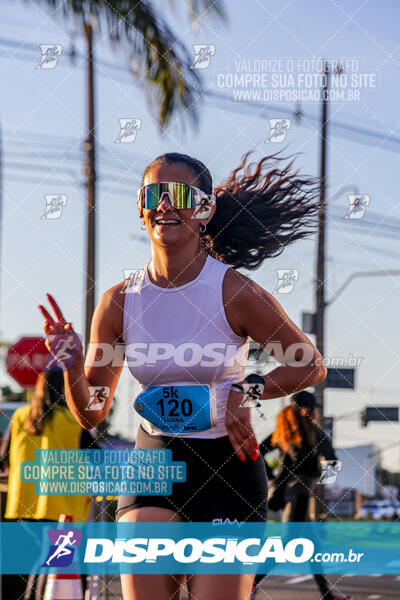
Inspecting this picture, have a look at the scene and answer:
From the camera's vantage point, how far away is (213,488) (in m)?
3.30

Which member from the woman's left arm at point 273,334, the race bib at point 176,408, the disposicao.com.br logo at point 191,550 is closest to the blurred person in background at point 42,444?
the disposicao.com.br logo at point 191,550

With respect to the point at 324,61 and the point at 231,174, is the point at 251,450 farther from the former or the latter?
the point at 324,61

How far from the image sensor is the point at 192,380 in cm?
343

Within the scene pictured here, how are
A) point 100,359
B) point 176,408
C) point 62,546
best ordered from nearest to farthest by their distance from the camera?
point 176,408, point 100,359, point 62,546

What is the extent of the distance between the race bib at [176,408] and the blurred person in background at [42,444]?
5.32 feet

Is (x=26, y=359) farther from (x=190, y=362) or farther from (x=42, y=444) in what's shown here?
(x=190, y=362)

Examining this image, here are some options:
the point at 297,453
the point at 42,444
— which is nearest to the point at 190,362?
the point at 42,444

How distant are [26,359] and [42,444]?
1354 mm

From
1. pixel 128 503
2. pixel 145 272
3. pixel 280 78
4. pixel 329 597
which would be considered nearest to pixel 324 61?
pixel 280 78

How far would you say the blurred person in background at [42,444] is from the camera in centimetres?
496

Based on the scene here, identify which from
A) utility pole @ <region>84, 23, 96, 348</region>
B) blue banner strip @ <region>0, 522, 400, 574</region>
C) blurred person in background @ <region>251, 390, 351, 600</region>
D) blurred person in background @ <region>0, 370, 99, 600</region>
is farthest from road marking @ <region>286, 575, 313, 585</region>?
blurred person in background @ <region>0, 370, 99, 600</region>

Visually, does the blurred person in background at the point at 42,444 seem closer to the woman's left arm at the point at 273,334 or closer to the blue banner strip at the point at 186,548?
the blue banner strip at the point at 186,548

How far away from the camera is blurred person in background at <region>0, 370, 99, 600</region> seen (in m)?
4.96

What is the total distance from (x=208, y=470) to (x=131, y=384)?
1.60 m
